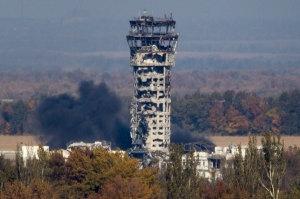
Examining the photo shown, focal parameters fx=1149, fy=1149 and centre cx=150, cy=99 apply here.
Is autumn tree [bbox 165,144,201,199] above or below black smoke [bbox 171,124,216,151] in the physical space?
below

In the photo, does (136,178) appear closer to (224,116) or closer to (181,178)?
(181,178)

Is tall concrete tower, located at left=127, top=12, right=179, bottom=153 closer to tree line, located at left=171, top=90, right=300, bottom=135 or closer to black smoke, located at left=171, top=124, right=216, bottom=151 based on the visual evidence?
black smoke, located at left=171, top=124, right=216, bottom=151

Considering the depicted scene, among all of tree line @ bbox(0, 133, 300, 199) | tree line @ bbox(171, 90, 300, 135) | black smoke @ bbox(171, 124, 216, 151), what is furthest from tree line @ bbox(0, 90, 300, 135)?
tree line @ bbox(0, 133, 300, 199)

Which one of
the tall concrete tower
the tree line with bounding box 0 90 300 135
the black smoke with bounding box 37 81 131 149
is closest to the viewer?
the tall concrete tower

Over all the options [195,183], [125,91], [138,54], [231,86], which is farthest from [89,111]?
[231,86]

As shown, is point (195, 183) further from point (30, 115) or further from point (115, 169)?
point (30, 115)

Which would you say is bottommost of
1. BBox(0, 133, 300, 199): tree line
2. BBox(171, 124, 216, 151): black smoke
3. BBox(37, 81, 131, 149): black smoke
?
BBox(0, 133, 300, 199): tree line

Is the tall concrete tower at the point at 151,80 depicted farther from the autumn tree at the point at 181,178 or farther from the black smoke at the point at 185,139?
the autumn tree at the point at 181,178
